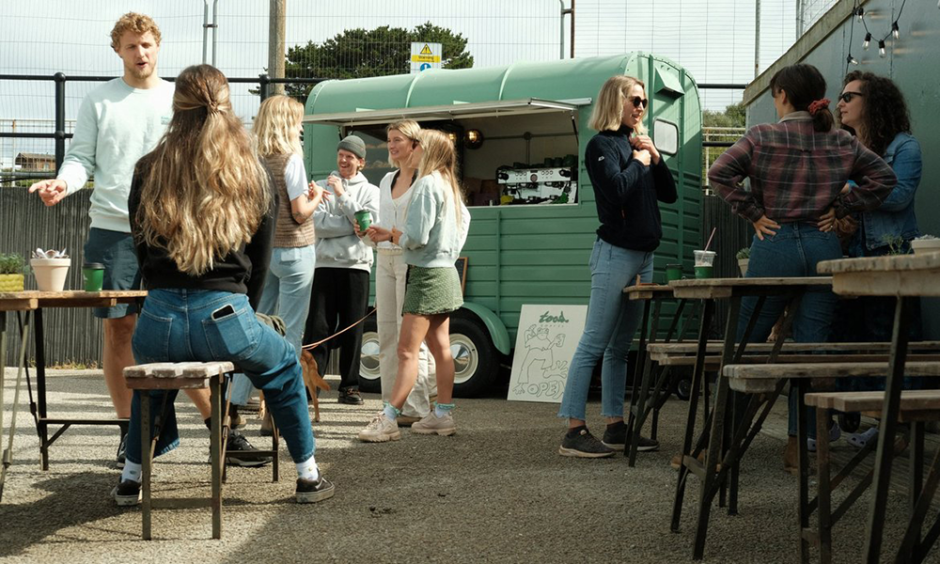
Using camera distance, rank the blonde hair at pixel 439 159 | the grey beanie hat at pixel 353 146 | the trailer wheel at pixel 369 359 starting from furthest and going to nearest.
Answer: the trailer wheel at pixel 369 359 < the grey beanie hat at pixel 353 146 < the blonde hair at pixel 439 159

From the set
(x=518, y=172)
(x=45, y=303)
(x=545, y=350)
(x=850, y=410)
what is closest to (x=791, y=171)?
(x=850, y=410)

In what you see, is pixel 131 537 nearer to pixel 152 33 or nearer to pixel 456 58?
pixel 152 33

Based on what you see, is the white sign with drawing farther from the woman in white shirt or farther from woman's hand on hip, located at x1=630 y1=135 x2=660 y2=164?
woman's hand on hip, located at x1=630 y1=135 x2=660 y2=164

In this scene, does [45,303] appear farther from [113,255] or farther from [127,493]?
[127,493]

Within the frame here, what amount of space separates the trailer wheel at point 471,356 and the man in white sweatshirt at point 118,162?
4.19 m

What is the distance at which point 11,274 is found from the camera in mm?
4332

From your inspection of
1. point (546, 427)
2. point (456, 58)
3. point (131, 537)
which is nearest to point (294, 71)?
point (456, 58)

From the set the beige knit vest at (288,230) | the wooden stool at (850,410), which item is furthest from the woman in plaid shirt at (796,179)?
the beige knit vest at (288,230)

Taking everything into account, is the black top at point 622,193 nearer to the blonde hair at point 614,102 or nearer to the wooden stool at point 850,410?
the blonde hair at point 614,102

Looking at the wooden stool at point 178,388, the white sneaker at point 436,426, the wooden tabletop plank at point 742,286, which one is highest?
the wooden tabletop plank at point 742,286

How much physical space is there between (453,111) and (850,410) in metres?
6.56

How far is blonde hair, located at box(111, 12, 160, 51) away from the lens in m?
4.85

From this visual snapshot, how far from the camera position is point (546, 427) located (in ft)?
21.9

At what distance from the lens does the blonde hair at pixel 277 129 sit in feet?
18.5
